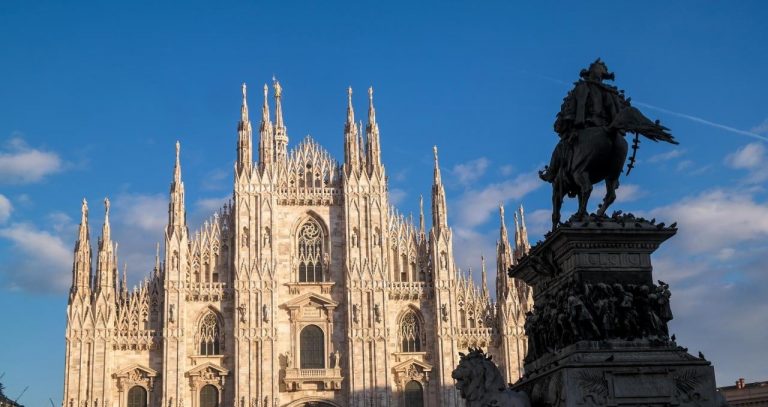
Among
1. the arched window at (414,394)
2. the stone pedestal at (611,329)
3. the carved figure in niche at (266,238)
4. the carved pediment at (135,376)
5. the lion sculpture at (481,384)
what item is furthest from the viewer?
the carved figure in niche at (266,238)

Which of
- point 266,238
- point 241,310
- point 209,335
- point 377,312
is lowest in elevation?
point 209,335

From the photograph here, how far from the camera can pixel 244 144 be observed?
4781 cm

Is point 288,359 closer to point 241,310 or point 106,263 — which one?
point 241,310

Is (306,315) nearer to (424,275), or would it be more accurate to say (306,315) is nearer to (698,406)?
(424,275)

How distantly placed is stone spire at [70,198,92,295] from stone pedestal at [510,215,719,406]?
37.9 metres

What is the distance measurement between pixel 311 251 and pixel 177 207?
7260 mm

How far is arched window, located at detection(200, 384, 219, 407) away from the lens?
4469 cm

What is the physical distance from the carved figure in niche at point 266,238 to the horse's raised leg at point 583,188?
35.9 meters

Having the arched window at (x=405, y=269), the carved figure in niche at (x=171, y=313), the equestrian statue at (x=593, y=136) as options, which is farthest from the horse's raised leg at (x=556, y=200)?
the arched window at (x=405, y=269)

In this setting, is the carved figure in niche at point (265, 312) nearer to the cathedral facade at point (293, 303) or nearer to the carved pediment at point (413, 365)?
the cathedral facade at point (293, 303)

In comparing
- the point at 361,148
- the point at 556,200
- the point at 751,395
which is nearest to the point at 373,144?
the point at 361,148

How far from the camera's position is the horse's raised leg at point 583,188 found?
1149cm

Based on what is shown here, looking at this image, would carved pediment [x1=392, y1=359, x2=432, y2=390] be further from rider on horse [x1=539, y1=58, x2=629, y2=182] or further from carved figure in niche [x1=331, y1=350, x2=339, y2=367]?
rider on horse [x1=539, y1=58, x2=629, y2=182]

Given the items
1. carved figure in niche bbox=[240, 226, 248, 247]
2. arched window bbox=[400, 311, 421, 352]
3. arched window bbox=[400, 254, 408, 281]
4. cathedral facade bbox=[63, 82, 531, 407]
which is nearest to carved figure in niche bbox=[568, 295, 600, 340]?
cathedral facade bbox=[63, 82, 531, 407]
